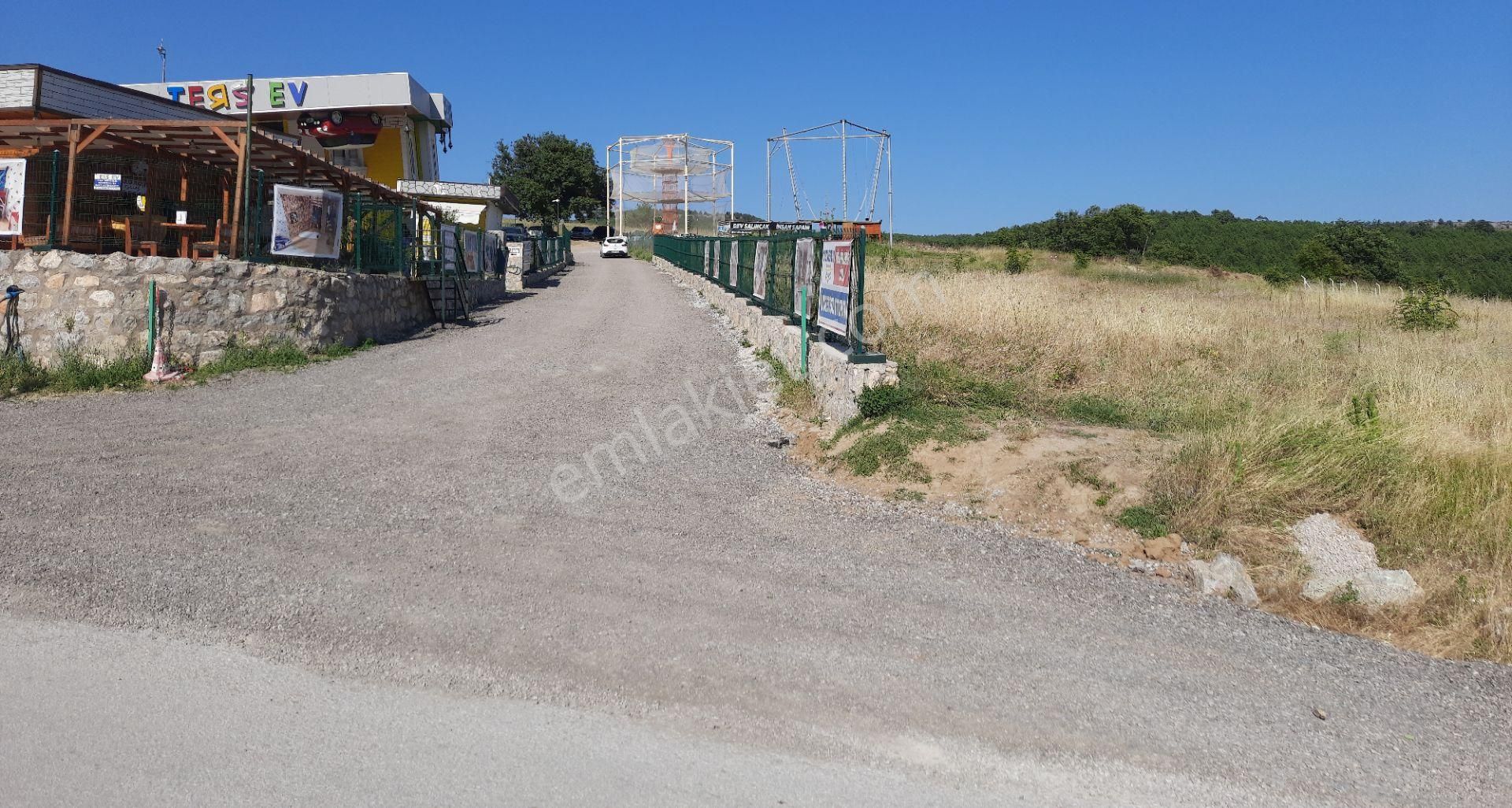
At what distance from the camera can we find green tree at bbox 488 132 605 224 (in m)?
83.9

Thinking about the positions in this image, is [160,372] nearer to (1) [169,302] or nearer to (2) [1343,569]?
(1) [169,302]

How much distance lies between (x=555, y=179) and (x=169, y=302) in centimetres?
7367

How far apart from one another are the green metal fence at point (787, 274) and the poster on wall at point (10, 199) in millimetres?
11058

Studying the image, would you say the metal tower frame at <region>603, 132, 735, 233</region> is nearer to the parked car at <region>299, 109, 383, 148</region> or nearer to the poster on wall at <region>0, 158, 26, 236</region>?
the parked car at <region>299, 109, 383, 148</region>

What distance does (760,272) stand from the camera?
1728 centimetres

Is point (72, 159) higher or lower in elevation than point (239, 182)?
higher

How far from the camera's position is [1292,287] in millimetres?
28203

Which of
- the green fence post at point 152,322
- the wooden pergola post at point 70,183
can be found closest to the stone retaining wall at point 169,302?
the green fence post at point 152,322

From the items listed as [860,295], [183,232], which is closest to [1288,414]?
[860,295]

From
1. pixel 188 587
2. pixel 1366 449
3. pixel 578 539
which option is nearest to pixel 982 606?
pixel 578 539

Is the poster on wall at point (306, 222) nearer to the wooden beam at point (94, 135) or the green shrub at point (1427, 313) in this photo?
the wooden beam at point (94, 135)

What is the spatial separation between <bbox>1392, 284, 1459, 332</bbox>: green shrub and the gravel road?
45.1ft

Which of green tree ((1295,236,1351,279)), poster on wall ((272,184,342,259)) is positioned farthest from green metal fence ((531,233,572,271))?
green tree ((1295,236,1351,279))

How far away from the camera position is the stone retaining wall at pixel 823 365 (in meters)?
9.48
